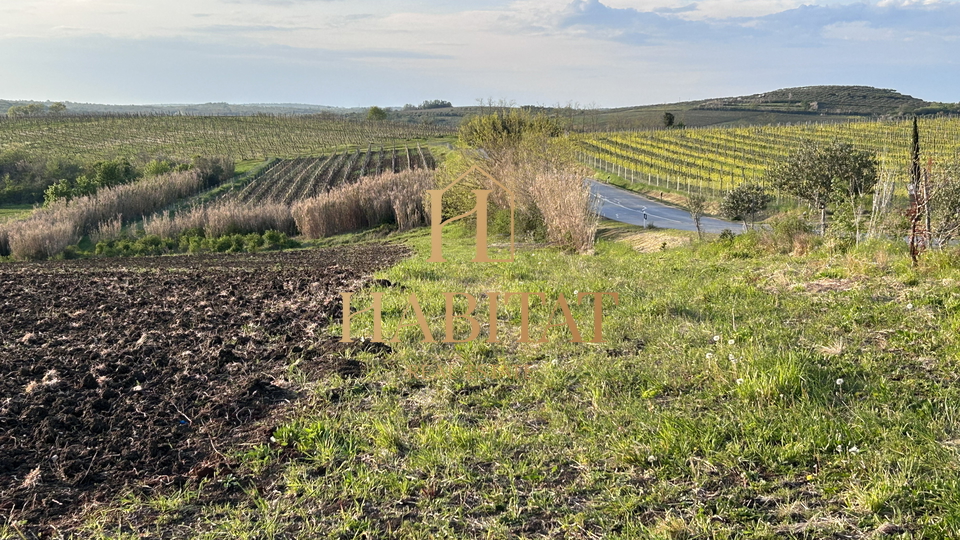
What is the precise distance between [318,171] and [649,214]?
26.5 meters

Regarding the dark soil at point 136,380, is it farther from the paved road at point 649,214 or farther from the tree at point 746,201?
the tree at point 746,201

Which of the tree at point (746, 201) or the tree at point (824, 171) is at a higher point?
the tree at point (824, 171)

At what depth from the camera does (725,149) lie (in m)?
56.4

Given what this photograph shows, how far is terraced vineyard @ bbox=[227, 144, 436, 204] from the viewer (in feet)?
136

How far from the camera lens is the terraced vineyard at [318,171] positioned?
41.4 metres

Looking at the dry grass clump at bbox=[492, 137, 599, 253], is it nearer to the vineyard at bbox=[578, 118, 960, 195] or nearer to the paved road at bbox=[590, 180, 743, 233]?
the paved road at bbox=[590, 180, 743, 233]

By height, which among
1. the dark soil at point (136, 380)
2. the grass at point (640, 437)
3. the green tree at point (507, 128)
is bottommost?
the dark soil at point (136, 380)

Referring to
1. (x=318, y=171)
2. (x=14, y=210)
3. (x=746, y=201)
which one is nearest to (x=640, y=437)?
(x=746, y=201)

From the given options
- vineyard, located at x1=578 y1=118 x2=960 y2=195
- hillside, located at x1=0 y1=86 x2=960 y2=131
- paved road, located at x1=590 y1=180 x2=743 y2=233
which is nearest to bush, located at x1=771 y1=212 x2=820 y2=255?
paved road, located at x1=590 y1=180 x2=743 y2=233

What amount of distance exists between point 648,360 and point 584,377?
0.65 m

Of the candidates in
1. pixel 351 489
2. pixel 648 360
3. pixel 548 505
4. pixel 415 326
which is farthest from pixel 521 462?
pixel 415 326

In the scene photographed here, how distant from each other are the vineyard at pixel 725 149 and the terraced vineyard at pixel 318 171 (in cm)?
1523

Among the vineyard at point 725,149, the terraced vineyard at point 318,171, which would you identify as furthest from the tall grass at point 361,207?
the vineyard at point 725,149

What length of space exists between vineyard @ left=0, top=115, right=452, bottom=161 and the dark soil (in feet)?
178
